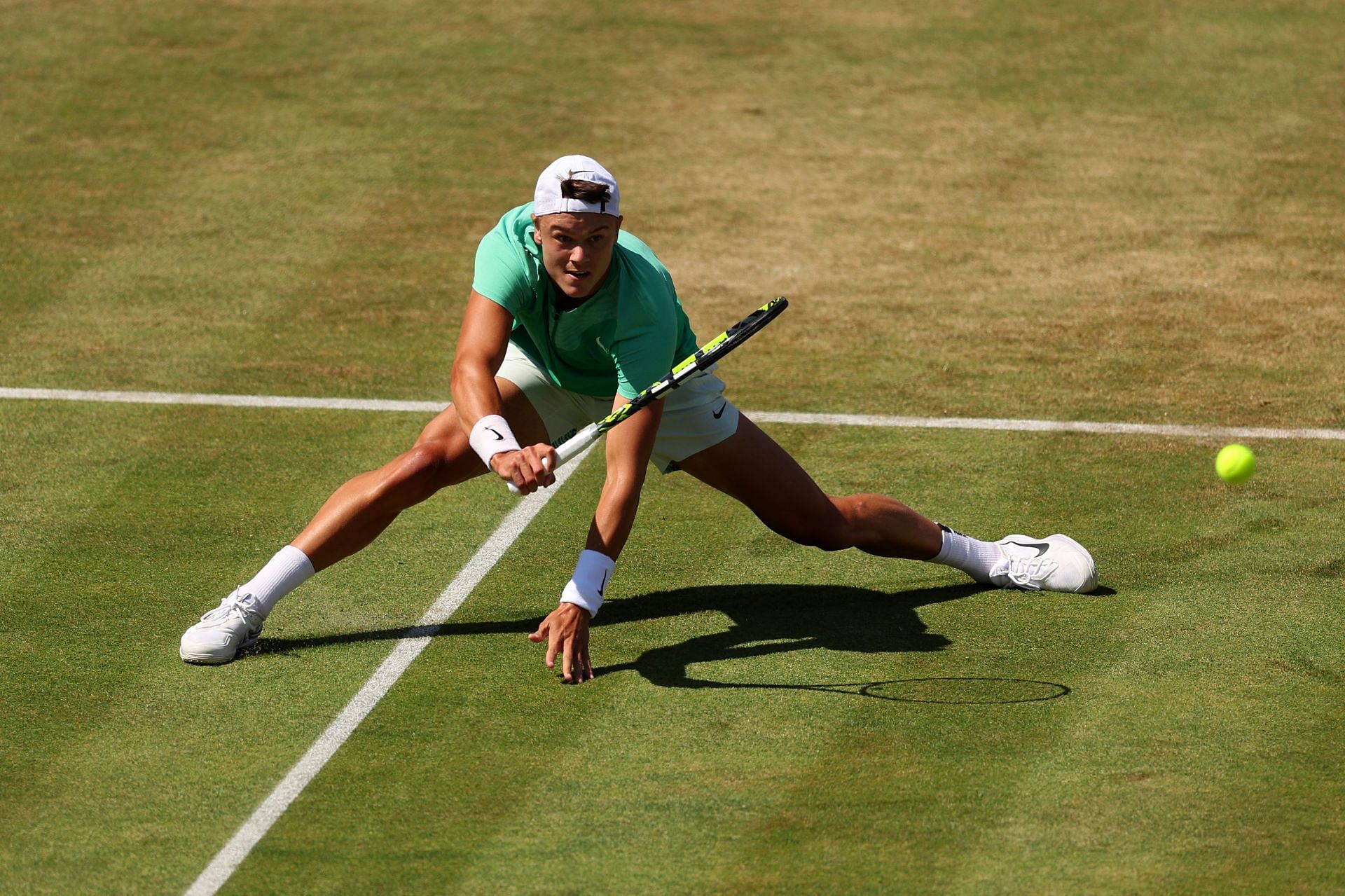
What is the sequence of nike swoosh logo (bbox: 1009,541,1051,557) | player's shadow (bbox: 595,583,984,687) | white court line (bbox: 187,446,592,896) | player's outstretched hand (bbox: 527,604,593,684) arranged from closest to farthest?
white court line (bbox: 187,446,592,896) → player's outstretched hand (bbox: 527,604,593,684) → player's shadow (bbox: 595,583,984,687) → nike swoosh logo (bbox: 1009,541,1051,557)

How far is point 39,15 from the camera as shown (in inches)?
694

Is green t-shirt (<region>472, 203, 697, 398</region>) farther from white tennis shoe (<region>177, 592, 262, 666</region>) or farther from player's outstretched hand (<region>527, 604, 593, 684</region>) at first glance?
white tennis shoe (<region>177, 592, 262, 666</region>)

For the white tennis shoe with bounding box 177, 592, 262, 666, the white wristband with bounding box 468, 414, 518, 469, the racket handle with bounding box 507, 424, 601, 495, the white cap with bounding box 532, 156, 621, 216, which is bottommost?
the white tennis shoe with bounding box 177, 592, 262, 666

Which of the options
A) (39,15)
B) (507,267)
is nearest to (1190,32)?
(39,15)

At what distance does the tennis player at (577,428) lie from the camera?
6668mm

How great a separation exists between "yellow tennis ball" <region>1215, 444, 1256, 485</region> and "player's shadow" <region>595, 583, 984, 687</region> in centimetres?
114

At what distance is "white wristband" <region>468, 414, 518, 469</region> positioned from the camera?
255 inches

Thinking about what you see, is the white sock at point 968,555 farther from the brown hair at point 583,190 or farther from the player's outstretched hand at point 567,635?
the brown hair at point 583,190

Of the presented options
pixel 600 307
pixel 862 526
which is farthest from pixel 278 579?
pixel 862 526

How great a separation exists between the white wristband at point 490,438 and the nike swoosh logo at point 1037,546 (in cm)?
249

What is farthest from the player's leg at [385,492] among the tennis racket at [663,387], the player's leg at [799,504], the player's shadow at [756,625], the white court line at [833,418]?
the white court line at [833,418]

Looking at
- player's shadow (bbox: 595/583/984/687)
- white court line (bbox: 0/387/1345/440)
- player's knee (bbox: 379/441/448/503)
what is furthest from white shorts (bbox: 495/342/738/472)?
white court line (bbox: 0/387/1345/440)

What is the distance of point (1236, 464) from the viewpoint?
306 inches

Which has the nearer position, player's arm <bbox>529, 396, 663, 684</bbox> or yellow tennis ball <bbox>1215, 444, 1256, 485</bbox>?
player's arm <bbox>529, 396, 663, 684</bbox>
